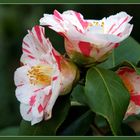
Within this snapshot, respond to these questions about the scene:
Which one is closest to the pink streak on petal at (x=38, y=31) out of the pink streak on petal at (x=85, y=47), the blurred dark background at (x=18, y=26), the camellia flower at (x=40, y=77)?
the camellia flower at (x=40, y=77)

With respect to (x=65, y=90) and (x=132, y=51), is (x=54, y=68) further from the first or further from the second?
(x=132, y=51)

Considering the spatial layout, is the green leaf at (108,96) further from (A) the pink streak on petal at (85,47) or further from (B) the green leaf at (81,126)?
(B) the green leaf at (81,126)

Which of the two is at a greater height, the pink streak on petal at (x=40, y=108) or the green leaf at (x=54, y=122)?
the pink streak on petal at (x=40, y=108)

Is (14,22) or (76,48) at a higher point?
(76,48)

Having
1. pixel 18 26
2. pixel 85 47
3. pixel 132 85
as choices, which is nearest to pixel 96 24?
pixel 85 47

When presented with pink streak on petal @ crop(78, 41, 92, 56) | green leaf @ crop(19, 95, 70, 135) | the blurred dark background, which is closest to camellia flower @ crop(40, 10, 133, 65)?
pink streak on petal @ crop(78, 41, 92, 56)

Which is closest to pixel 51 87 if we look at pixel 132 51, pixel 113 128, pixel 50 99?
pixel 50 99
